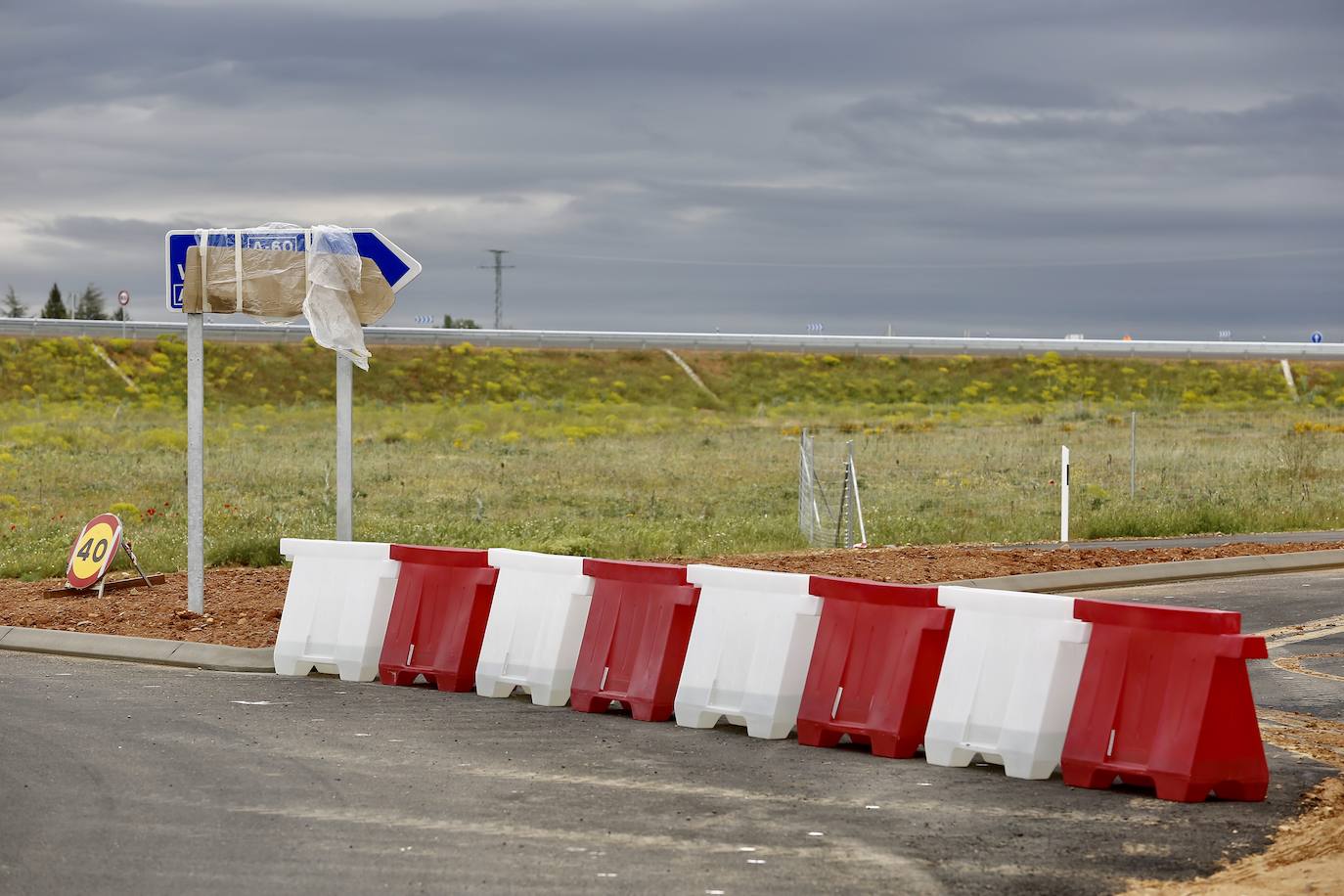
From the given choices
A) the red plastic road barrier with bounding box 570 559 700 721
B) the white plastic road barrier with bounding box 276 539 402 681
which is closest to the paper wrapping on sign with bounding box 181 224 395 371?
the white plastic road barrier with bounding box 276 539 402 681

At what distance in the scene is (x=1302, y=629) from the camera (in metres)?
14.3

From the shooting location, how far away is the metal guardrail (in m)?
98.9

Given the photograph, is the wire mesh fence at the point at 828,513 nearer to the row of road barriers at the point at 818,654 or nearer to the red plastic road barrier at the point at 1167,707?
the row of road barriers at the point at 818,654

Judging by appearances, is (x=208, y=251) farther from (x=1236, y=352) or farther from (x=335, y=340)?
(x=1236, y=352)

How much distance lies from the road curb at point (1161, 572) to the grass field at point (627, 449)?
3.47m

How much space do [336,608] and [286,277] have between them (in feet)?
10.7

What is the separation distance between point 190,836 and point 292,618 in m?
4.79

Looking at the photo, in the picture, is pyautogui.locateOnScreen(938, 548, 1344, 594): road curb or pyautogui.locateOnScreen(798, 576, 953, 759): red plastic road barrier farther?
pyautogui.locateOnScreen(938, 548, 1344, 594): road curb

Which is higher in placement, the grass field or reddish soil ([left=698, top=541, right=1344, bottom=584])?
reddish soil ([left=698, top=541, right=1344, bottom=584])

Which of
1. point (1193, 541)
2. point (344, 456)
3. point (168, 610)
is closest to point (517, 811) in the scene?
point (344, 456)

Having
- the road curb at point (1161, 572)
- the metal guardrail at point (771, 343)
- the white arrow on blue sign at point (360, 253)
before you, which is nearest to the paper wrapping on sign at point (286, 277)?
the white arrow on blue sign at point (360, 253)

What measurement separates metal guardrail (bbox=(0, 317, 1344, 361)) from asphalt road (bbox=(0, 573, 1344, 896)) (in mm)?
87115

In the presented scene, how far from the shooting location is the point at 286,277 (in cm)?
1366

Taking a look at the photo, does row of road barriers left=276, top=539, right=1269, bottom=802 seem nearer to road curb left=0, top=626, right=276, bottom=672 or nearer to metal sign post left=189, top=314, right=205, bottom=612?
road curb left=0, top=626, right=276, bottom=672
